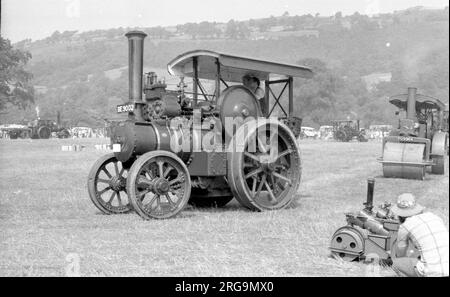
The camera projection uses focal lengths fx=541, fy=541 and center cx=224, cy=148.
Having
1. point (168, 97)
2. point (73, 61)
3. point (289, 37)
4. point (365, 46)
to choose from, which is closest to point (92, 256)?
point (168, 97)

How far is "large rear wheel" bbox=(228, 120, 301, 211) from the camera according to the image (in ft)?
26.6

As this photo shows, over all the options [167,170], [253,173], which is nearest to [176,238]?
[167,170]

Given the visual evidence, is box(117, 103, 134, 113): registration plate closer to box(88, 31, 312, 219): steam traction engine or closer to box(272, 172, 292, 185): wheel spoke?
box(88, 31, 312, 219): steam traction engine

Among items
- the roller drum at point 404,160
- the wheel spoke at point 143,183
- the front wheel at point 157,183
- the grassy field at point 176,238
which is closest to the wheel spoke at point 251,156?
the grassy field at point 176,238

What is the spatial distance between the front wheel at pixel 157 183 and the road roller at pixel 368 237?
112 inches

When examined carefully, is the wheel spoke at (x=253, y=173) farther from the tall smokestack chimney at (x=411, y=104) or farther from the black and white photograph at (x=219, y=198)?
the tall smokestack chimney at (x=411, y=104)

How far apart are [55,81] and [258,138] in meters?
73.3

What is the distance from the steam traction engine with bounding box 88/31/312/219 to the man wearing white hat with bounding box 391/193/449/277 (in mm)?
3937

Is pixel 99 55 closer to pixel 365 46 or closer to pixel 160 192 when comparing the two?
pixel 365 46

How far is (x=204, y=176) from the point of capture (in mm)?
8461

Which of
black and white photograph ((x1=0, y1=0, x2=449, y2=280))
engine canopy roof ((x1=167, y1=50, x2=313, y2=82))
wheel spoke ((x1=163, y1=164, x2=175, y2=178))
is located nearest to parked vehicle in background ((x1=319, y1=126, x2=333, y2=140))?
black and white photograph ((x1=0, y1=0, x2=449, y2=280))

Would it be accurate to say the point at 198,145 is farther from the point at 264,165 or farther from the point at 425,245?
the point at 425,245

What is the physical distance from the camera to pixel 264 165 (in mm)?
8516

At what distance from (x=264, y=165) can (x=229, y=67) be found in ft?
5.59
